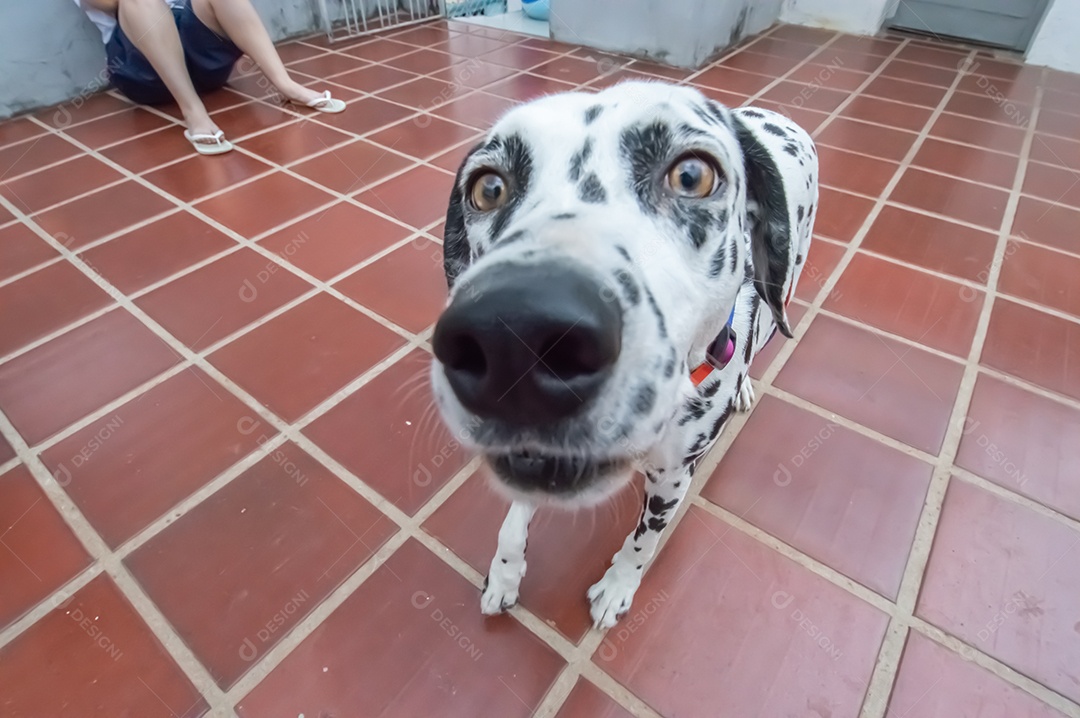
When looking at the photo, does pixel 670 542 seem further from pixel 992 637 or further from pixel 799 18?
pixel 799 18

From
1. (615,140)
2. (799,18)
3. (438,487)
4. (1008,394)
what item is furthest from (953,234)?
(799,18)

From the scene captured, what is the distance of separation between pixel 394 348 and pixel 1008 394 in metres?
2.36

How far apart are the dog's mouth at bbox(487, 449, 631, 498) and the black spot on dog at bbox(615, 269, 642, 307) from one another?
25 cm

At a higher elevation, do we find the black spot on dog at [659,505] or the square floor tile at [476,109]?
the black spot on dog at [659,505]

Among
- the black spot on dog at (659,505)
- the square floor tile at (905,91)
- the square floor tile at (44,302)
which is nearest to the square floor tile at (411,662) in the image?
the black spot on dog at (659,505)

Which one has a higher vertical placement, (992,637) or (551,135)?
(551,135)

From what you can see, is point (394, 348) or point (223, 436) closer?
point (223, 436)

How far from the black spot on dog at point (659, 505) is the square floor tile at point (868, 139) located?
3.34 m

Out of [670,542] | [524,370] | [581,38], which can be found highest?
[524,370]

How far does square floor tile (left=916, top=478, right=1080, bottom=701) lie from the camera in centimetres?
147

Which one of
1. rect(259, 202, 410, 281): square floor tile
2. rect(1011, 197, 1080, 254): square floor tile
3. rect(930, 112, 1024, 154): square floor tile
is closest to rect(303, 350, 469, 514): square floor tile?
rect(259, 202, 410, 281): square floor tile

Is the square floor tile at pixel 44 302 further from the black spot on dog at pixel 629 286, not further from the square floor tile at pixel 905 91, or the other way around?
the square floor tile at pixel 905 91

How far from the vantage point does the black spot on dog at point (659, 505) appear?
4.71 feet

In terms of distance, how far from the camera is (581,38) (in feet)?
17.6
